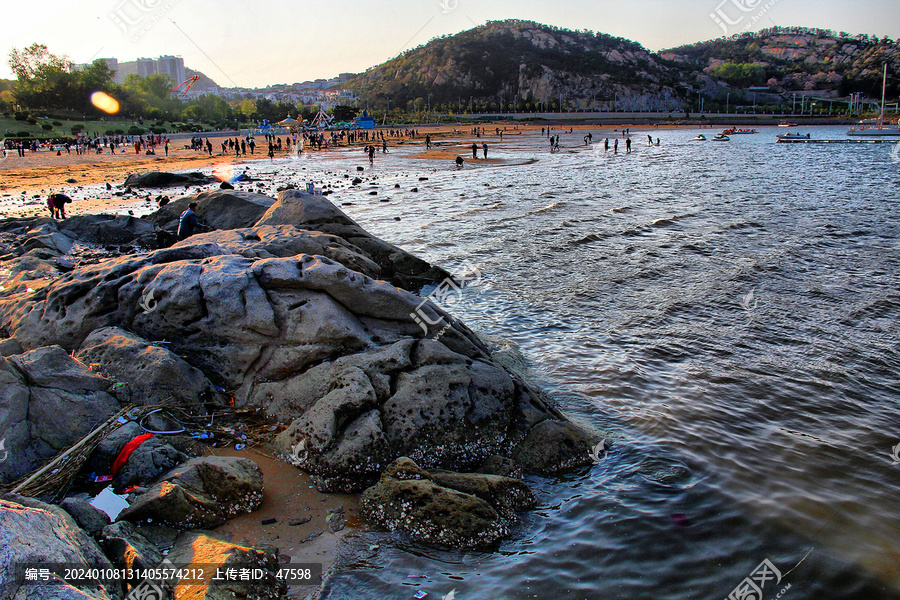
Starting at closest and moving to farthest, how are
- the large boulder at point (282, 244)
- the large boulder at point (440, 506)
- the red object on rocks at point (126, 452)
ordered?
1. the large boulder at point (440, 506)
2. the red object on rocks at point (126, 452)
3. the large boulder at point (282, 244)

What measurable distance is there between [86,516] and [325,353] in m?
3.92

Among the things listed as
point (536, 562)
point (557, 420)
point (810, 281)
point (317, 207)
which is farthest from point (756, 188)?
point (536, 562)

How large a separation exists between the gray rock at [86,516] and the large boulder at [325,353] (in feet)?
8.16

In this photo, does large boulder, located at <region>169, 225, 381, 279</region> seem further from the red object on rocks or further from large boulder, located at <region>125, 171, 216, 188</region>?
large boulder, located at <region>125, 171, 216, 188</region>

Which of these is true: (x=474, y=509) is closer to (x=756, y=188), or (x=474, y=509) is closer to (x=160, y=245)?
(x=160, y=245)

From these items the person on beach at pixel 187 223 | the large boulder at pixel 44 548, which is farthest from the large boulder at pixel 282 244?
the large boulder at pixel 44 548

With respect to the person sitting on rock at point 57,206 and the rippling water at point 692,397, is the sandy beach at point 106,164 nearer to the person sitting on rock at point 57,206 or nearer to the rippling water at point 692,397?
the person sitting on rock at point 57,206

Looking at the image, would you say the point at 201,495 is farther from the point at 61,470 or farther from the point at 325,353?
the point at 325,353

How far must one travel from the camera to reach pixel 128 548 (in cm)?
495

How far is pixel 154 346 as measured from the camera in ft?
28.4

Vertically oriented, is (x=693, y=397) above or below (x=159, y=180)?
below

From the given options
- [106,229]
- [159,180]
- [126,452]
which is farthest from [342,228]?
[159,180]

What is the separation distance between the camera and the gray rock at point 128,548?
4.86 meters

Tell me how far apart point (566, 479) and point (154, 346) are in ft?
21.8
